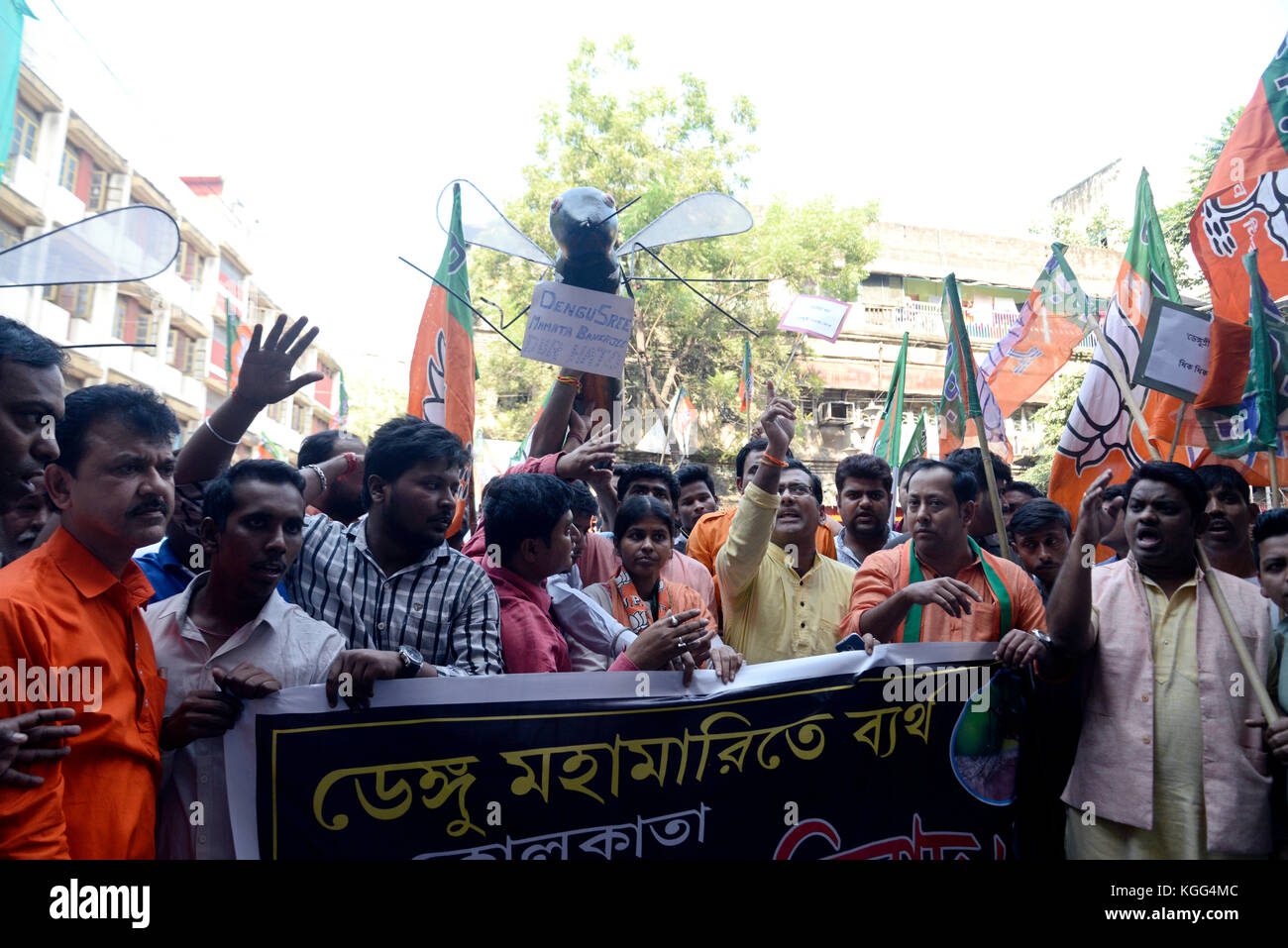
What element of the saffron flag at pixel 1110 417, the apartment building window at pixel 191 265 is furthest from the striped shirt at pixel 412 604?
the apartment building window at pixel 191 265

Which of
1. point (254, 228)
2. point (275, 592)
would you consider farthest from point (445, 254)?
point (254, 228)

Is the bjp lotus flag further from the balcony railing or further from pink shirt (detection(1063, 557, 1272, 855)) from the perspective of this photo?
the balcony railing

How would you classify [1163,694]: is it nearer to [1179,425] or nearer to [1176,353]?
[1179,425]

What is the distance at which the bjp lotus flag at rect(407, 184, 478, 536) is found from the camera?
470 cm

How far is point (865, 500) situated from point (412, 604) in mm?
2477

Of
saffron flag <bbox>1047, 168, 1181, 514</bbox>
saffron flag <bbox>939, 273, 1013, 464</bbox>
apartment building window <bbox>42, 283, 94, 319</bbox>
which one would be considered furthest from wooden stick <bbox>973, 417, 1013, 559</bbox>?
apartment building window <bbox>42, 283, 94, 319</bbox>

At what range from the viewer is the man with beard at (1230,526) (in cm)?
388

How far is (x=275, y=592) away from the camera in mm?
2418

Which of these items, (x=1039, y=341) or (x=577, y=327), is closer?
(x=577, y=327)

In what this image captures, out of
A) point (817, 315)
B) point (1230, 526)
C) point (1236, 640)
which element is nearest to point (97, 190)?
point (817, 315)

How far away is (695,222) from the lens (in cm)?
413

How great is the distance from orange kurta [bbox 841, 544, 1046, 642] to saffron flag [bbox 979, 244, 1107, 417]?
3153mm
